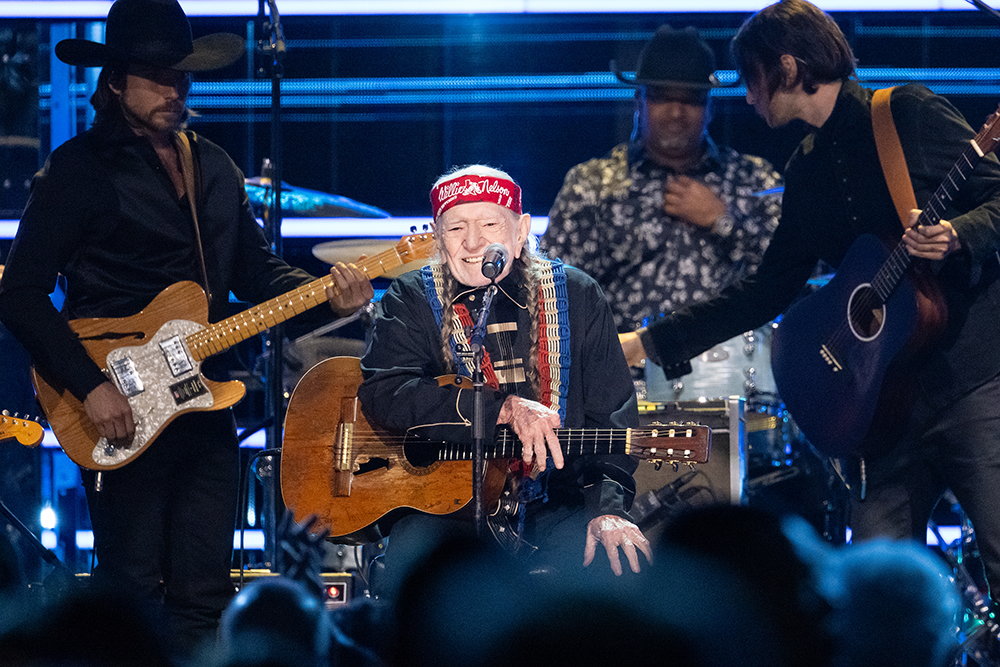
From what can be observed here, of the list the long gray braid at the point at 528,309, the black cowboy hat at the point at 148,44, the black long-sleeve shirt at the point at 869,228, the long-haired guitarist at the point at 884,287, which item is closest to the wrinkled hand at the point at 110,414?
the long gray braid at the point at 528,309

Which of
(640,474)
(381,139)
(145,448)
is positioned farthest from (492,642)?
(381,139)

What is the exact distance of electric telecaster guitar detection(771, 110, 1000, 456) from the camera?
11.7 feet

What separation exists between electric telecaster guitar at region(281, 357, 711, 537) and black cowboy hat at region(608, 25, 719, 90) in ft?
8.08

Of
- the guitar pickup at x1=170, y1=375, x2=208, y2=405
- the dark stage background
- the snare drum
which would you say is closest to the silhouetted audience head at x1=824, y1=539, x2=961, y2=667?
the guitar pickup at x1=170, y1=375, x2=208, y2=405

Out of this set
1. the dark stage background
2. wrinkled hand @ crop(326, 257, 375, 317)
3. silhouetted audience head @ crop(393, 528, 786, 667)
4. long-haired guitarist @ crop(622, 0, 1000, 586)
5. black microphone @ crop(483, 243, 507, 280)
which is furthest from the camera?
the dark stage background

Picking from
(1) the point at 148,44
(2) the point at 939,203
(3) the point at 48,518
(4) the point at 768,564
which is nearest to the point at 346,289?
(1) the point at 148,44

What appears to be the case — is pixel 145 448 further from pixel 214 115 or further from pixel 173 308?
pixel 214 115

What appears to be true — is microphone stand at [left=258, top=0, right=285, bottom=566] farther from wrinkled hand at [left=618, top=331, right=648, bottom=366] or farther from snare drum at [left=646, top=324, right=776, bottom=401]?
snare drum at [left=646, top=324, right=776, bottom=401]

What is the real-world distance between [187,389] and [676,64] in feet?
10.0

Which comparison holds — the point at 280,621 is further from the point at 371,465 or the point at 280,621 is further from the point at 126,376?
the point at 126,376

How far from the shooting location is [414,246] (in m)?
4.46

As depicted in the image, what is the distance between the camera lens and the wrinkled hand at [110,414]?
12.3ft

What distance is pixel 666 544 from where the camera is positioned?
181 centimetres

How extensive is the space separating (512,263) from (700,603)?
7.09 feet
